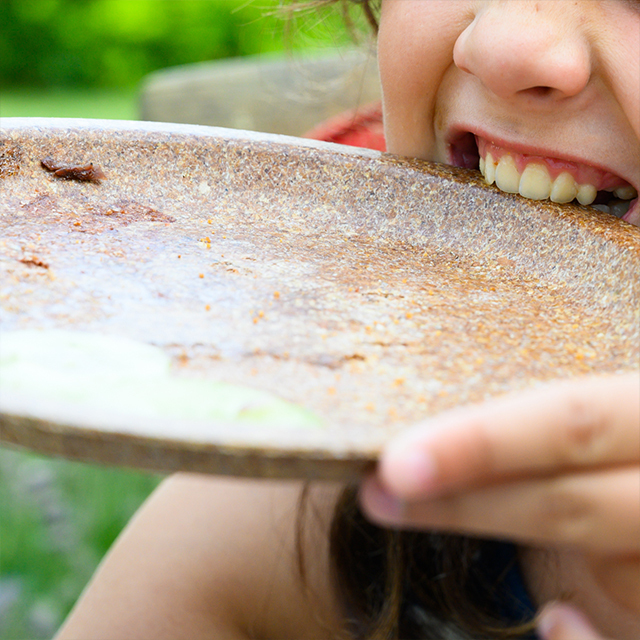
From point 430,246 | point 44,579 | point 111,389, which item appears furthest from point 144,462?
point 44,579

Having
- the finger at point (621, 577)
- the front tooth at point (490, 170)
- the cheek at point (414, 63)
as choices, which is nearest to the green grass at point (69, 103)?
the cheek at point (414, 63)

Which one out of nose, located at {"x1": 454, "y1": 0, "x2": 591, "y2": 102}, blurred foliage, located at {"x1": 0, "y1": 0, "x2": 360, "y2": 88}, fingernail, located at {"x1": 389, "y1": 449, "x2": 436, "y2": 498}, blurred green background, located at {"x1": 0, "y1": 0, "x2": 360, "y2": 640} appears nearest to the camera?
fingernail, located at {"x1": 389, "y1": 449, "x2": 436, "y2": 498}

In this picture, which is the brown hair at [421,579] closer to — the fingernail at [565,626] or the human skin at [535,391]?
the human skin at [535,391]

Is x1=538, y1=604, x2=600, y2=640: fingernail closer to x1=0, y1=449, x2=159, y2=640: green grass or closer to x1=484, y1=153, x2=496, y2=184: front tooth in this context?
x1=484, y1=153, x2=496, y2=184: front tooth

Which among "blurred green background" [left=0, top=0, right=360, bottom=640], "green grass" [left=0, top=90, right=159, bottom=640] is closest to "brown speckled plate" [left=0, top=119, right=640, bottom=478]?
"green grass" [left=0, top=90, right=159, bottom=640]

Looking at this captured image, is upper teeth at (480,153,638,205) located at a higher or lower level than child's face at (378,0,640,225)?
lower

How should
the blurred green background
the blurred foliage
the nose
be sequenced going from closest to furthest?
the nose
the blurred green background
the blurred foliage
